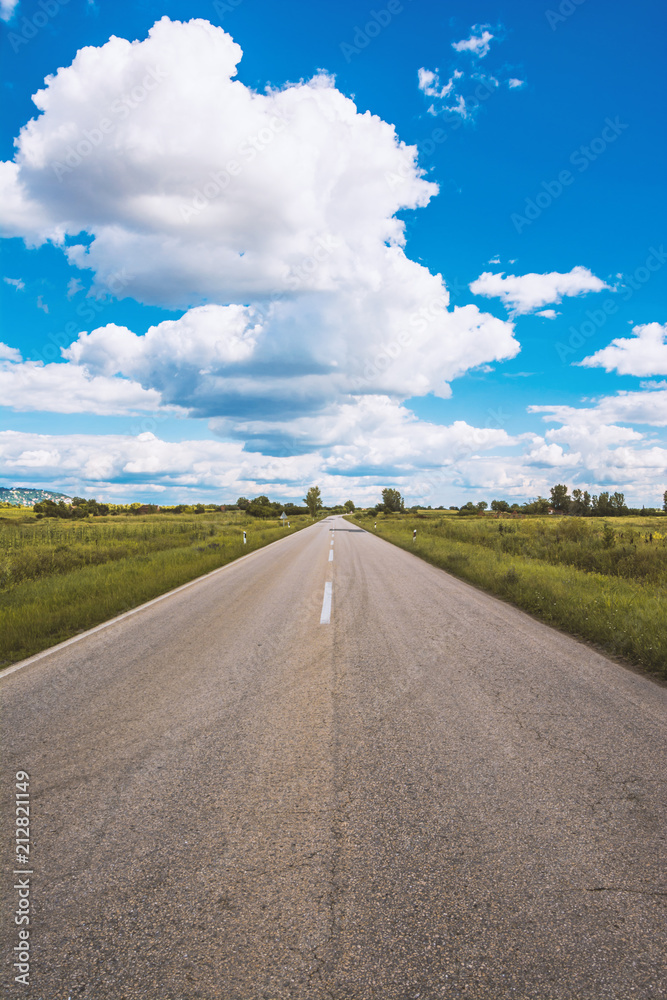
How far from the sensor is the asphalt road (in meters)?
Answer: 1.98

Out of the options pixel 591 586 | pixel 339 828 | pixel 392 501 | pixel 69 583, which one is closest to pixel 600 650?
pixel 591 586

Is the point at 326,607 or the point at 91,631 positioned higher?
the point at 326,607

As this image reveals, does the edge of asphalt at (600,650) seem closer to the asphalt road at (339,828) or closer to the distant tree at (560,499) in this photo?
the asphalt road at (339,828)

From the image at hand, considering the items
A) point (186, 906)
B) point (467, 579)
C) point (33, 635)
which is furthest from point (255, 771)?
point (467, 579)

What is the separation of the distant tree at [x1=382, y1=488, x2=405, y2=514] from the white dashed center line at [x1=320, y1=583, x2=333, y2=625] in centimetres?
10387

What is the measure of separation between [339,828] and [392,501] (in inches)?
4548

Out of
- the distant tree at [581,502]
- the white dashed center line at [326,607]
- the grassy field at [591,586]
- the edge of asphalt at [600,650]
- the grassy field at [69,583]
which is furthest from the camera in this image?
the distant tree at [581,502]

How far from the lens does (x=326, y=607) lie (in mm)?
9164

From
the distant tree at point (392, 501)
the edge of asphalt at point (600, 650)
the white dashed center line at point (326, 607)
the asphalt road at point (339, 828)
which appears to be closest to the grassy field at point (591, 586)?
the edge of asphalt at point (600, 650)

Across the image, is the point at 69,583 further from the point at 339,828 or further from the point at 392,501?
the point at 392,501

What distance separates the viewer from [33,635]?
743cm

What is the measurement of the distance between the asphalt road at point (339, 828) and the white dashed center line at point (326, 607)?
2100 millimetres

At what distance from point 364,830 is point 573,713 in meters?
2.61

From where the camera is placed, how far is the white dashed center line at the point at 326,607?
8.15 meters
